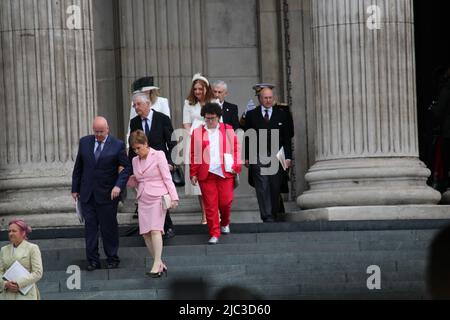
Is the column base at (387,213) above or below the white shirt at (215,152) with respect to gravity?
below

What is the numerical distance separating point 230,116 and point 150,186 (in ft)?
10.9

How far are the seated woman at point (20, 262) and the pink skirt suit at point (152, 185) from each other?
1.87 metres

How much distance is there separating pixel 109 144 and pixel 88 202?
2.51 ft

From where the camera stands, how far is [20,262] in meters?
15.1

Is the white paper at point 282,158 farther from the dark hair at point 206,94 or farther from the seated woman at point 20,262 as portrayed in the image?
the seated woman at point 20,262

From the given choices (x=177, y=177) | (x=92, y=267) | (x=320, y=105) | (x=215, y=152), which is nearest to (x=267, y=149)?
(x=320, y=105)

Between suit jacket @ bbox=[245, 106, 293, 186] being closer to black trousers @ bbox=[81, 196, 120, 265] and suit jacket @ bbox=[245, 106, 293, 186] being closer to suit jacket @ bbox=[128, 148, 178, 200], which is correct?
suit jacket @ bbox=[128, 148, 178, 200]

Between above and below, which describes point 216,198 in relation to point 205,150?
below

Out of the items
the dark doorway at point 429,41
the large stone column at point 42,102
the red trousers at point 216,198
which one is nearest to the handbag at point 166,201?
the red trousers at point 216,198

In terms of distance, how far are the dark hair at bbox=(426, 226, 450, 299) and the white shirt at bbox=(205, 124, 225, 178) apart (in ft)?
39.4

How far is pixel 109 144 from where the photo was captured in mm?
17438

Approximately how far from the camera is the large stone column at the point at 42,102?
19734mm

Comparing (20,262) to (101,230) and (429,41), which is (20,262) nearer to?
(101,230)
